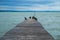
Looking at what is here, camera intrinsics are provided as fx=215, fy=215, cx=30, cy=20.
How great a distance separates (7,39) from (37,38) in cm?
27

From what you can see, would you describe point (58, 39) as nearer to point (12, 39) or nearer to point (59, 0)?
point (59, 0)

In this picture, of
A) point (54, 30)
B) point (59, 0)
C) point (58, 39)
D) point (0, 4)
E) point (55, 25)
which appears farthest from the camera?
point (55, 25)

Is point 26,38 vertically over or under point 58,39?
over

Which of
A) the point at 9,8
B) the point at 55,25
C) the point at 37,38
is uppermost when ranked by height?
the point at 9,8

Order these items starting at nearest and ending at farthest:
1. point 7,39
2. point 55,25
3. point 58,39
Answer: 1. point 7,39
2. point 58,39
3. point 55,25

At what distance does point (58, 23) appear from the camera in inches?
159

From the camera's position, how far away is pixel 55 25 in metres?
4.28

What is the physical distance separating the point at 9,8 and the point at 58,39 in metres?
1.28

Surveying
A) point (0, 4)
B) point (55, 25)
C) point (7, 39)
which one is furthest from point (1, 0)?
point (55, 25)

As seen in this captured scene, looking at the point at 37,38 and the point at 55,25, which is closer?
the point at 37,38

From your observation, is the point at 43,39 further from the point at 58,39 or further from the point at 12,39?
the point at 58,39

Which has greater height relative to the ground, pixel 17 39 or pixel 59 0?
pixel 59 0

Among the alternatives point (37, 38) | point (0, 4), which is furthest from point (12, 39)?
point (0, 4)

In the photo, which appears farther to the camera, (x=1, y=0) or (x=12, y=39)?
(x=1, y=0)
